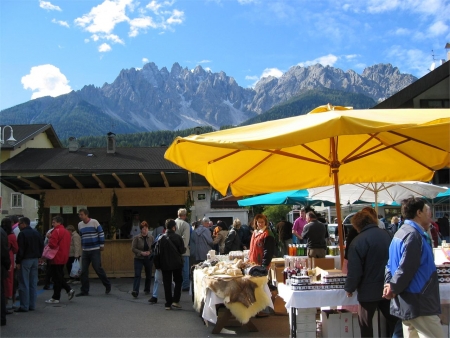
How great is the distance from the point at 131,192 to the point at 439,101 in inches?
821

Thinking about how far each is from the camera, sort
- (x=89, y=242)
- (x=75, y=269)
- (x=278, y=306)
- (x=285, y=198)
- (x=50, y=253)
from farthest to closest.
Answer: (x=285, y=198), (x=75, y=269), (x=89, y=242), (x=50, y=253), (x=278, y=306)

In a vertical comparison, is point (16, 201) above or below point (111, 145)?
below

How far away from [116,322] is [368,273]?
4.58 m

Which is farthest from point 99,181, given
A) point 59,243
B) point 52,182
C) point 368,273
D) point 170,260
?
point 368,273

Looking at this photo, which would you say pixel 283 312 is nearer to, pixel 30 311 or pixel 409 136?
pixel 409 136

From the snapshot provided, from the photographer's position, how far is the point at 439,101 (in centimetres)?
2831

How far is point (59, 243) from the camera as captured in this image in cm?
964

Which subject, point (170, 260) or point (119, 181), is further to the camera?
point (119, 181)

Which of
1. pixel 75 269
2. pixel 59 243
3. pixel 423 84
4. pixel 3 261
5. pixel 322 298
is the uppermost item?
pixel 423 84

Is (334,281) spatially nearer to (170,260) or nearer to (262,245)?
(262,245)

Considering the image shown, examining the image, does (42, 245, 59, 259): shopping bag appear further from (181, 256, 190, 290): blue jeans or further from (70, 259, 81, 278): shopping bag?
(70, 259, 81, 278): shopping bag

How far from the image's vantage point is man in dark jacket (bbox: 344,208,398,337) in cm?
477

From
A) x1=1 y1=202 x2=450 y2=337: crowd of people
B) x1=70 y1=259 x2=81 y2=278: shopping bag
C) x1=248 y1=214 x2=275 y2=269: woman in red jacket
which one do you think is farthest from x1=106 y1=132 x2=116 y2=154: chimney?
x1=248 y1=214 x2=275 y2=269: woman in red jacket

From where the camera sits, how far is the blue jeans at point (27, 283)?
8695 millimetres
